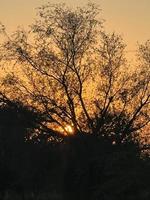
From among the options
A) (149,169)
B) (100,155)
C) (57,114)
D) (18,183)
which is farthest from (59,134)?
(149,169)

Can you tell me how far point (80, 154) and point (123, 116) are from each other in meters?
4.73

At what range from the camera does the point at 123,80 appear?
4453 centimetres

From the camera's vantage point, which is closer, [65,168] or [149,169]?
[149,169]

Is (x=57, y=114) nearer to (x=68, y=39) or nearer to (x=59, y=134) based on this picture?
(x=59, y=134)

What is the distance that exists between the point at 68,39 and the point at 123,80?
525 cm

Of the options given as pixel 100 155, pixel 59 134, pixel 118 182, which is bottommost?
pixel 118 182

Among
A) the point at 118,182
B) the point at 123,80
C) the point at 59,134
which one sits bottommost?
the point at 118,182

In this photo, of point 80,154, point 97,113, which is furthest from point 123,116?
point 80,154

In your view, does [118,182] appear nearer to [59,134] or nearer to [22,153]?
[59,134]

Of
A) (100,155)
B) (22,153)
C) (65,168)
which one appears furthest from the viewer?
(22,153)

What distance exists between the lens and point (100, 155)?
3994cm

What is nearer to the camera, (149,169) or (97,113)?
(149,169)

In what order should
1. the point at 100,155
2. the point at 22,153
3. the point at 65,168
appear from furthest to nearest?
the point at 22,153
the point at 65,168
the point at 100,155

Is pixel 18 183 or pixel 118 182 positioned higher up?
pixel 18 183
